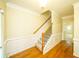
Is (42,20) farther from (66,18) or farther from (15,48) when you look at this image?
(15,48)

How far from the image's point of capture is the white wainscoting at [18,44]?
3054 millimetres

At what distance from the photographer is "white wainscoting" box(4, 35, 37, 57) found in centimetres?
305

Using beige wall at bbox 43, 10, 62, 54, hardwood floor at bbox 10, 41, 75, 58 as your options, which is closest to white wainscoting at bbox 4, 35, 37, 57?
hardwood floor at bbox 10, 41, 75, 58

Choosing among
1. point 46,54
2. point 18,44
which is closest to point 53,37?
point 46,54

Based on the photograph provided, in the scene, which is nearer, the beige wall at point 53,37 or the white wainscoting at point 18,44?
the white wainscoting at point 18,44

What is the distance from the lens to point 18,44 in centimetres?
353

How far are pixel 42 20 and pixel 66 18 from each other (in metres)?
2.31

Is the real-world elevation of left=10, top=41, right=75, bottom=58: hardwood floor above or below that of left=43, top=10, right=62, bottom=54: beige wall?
below

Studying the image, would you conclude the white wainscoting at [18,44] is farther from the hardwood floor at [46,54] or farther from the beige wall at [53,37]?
the beige wall at [53,37]

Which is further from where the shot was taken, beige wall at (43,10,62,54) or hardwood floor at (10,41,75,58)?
beige wall at (43,10,62,54)

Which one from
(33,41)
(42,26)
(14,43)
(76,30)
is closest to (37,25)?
(42,26)

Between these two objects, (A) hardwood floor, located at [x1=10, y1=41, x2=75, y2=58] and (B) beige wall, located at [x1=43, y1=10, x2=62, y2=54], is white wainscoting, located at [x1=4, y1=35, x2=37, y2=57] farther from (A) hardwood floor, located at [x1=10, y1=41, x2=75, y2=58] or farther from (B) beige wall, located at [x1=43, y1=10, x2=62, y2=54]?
(B) beige wall, located at [x1=43, y1=10, x2=62, y2=54]

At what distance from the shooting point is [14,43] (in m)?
3.32

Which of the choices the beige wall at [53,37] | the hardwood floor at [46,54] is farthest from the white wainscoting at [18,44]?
the beige wall at [53,37]
